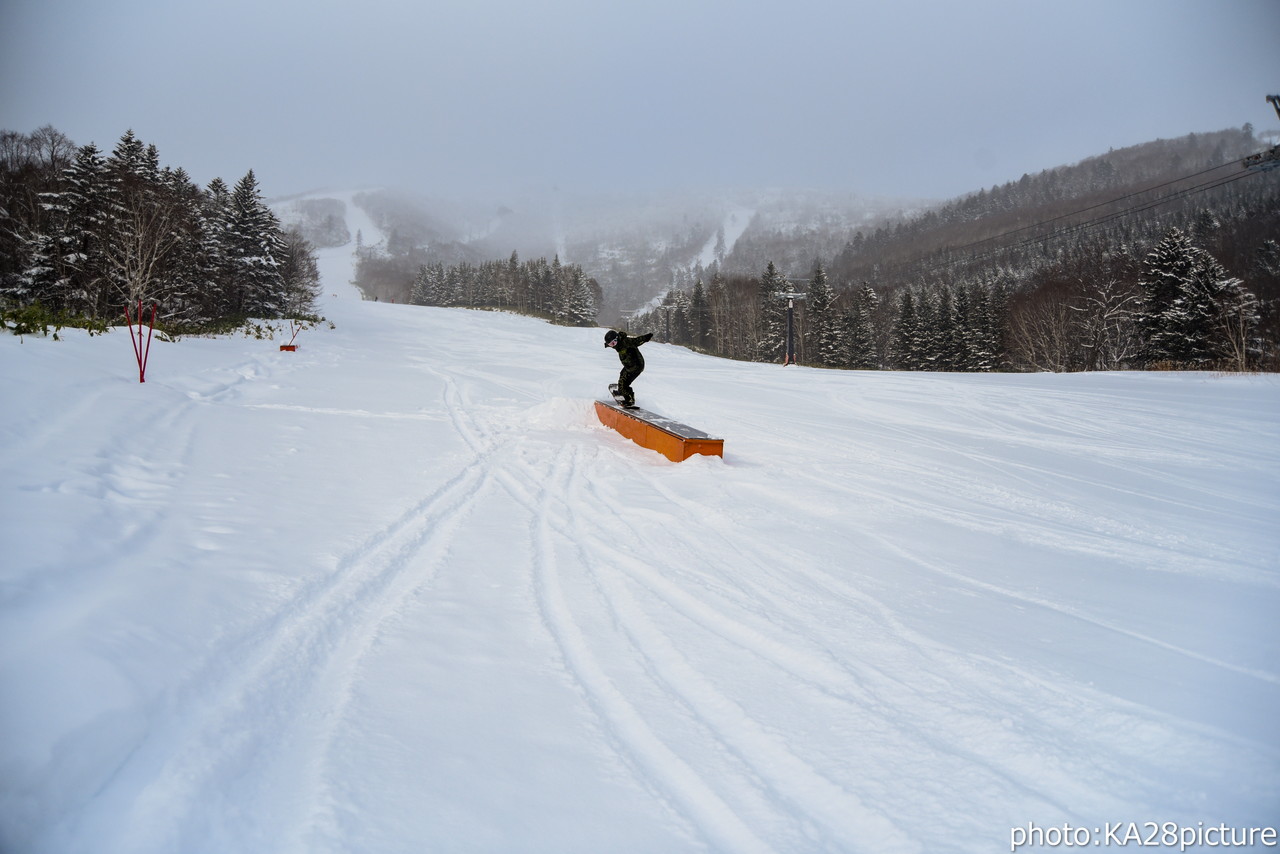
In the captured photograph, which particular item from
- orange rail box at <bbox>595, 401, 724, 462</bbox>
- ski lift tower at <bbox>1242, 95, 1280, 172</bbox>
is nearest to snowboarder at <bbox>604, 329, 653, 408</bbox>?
orange rail box at <bbox>595, 401, 724, 462</bbox>

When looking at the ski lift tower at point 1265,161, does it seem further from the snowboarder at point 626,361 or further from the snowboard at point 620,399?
the snowboard at point 620,399

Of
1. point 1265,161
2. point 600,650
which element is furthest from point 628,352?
point 1265,161

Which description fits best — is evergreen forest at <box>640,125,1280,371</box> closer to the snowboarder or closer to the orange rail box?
the snowboarder

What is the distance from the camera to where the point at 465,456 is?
21.1 feet

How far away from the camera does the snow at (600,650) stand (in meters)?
1.62

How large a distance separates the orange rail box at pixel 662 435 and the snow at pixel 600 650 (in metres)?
0.28

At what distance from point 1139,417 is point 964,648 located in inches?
418

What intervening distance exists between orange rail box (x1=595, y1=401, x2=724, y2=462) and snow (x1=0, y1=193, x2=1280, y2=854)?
0.28 m

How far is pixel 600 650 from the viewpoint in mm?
2525

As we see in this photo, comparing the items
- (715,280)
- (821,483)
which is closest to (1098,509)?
(821,483)

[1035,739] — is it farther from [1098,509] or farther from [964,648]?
[1098,509]

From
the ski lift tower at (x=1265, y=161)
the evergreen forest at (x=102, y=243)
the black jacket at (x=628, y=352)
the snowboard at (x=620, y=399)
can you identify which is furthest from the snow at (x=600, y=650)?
the ski lift tower at (x=1265, y=161)

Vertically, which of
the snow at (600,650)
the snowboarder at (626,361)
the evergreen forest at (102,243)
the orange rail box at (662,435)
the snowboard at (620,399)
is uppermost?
the evergreen forest at (102,243)

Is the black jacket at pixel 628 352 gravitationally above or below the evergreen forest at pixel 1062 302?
below
